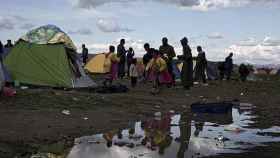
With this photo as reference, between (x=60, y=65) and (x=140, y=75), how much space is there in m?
7.94

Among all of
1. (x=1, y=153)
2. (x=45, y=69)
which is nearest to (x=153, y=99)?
(x=45, y=69)

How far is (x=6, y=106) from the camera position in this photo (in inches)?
510

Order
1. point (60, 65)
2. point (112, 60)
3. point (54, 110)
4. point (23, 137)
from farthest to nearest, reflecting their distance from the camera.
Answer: point (112, 60) < point (60, 65) < point (54, 110) < point (23, 137)

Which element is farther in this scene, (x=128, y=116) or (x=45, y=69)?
(x=45, y=69)

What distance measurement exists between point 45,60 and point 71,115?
7.21 meters

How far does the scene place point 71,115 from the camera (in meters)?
12.5

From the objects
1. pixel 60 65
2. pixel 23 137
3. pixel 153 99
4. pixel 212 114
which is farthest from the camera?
pixel 60 65

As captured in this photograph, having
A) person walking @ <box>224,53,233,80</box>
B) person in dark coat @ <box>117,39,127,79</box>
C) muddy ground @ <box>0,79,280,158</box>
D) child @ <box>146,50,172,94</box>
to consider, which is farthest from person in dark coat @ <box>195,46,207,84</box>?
child @ <box>146,50,172,94</box>

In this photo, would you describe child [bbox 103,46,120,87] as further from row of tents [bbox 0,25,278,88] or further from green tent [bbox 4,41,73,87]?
green tent [bbox 4,41,73,87]

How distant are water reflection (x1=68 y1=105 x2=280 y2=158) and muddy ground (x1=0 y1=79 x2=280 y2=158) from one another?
35 cm

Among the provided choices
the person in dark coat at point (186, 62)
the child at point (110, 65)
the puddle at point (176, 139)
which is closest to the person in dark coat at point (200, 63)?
the person in dark coat at point (186, 62)

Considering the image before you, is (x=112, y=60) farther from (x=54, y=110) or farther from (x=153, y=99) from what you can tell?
(x=54, y=110)

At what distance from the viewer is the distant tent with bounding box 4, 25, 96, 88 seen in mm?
19078

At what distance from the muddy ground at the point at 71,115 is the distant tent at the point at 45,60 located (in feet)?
10.6
